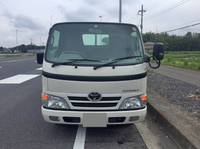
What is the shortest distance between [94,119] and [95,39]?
5.35ft

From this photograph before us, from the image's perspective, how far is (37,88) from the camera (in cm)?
702

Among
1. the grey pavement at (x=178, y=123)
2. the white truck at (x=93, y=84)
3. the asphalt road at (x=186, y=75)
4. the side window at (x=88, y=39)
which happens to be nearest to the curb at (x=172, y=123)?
the grey pavement at (x=178, y=123)

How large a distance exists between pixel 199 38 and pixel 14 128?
98557 millimetres

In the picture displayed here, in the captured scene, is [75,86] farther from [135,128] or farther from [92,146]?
[135,128]

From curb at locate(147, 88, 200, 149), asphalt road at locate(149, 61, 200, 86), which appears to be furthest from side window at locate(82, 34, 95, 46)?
asphalt road at locate(149, 61, 200, 86)

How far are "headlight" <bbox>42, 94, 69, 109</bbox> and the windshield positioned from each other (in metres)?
0.61

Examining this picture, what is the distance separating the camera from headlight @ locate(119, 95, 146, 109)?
2.96 m

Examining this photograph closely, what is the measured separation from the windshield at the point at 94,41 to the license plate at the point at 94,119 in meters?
0.90

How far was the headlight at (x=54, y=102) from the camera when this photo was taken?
2.92m

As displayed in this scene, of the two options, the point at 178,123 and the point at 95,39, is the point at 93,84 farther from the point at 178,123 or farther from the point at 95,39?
the point at 178,123

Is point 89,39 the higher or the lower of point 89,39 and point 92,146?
the higher

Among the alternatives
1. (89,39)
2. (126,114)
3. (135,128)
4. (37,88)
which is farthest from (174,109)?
(37,88)

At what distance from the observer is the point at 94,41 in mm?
3615

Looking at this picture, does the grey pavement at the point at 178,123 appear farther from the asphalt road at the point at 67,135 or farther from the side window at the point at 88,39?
the side window at the point at 88,39
